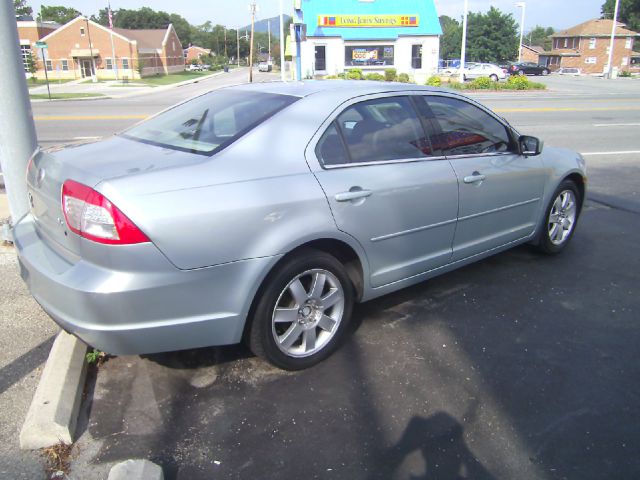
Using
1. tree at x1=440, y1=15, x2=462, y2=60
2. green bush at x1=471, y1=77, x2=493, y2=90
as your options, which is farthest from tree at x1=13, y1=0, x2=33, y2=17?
green bush at x1=471, y1=77, x2=493, y2=90

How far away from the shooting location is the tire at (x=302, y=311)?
3043 millimetres

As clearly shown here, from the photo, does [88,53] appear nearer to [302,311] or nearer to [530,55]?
[530,55]

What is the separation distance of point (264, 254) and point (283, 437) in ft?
3.03

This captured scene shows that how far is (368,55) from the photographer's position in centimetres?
4394

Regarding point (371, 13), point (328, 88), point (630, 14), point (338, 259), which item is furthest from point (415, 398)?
point (630, 14)

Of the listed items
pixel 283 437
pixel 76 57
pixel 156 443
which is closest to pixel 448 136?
pixel 283 437

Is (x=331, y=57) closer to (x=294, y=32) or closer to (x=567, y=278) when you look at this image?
(x=294, y=32)

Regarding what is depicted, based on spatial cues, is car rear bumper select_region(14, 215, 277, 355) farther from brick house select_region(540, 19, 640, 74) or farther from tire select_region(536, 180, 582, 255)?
brick house select_region(540, 19, 640, 74)

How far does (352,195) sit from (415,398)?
121 cm

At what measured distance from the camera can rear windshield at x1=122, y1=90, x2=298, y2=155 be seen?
10.6 ft

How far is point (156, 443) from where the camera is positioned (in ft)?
8.90

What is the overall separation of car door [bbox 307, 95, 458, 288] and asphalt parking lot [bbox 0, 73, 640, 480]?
1.81 feet

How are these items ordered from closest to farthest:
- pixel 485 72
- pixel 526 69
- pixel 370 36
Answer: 1. pixel 370 36
2. pixel 485 72
3. pixel 526 69

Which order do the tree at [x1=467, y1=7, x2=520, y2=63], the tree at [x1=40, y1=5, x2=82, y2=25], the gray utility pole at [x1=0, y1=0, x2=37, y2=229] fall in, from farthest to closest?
the tree at [x1=40, y1=5, x2=82, y2=25] < the tree at [x1=467, y1=7, x2=520, y2=63] < the gray utility pole at [x1=0, y1=0, x2=37, y2=229]
